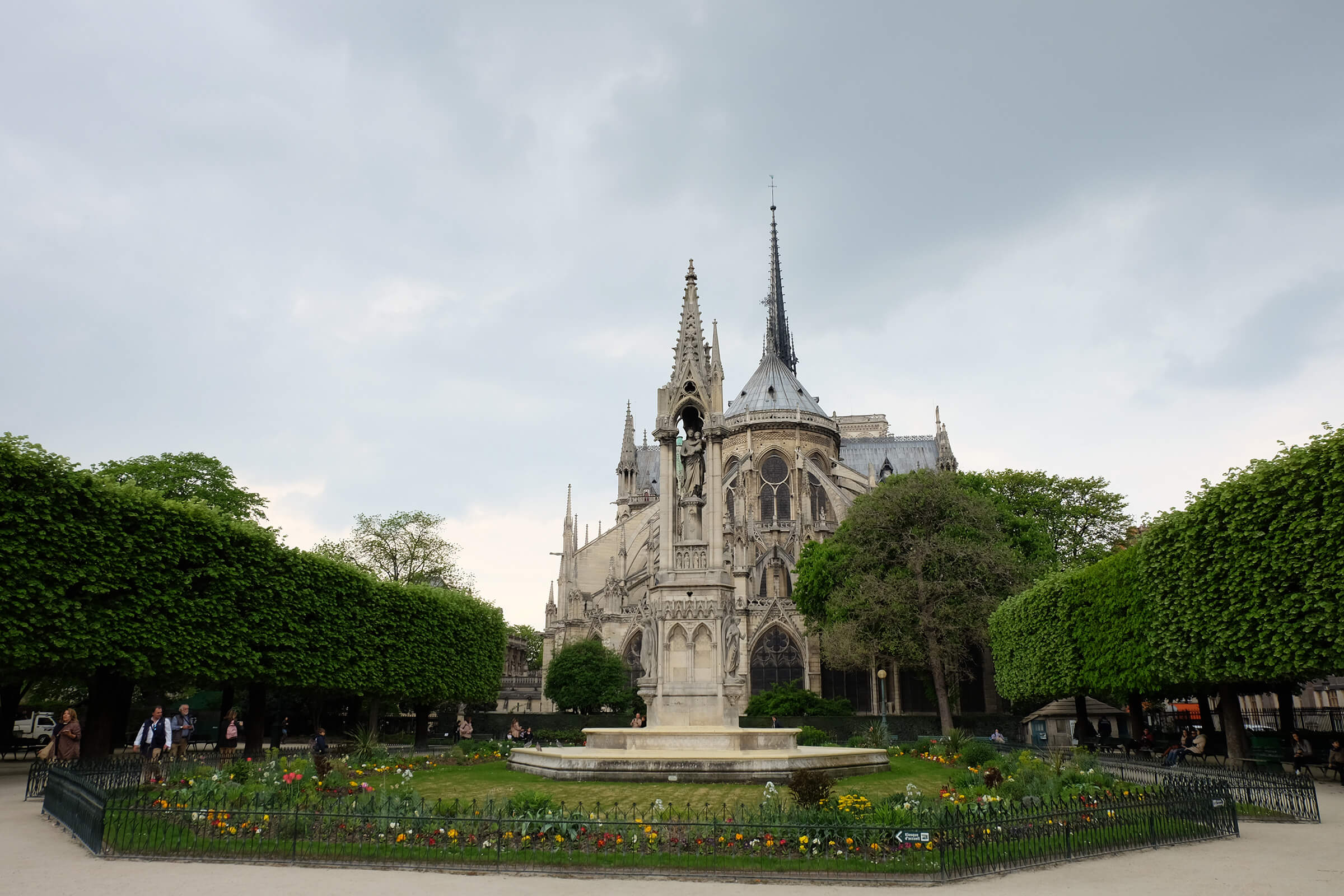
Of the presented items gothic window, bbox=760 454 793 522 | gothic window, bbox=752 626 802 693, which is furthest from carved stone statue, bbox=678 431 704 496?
gothic window, bbox=760 454 793 522

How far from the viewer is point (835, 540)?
153ft

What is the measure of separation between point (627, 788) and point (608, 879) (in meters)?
5.77

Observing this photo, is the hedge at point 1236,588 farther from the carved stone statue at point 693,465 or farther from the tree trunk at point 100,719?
the tree trunk at point 100,719

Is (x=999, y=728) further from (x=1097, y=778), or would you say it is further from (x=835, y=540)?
(x=1097, y=778)

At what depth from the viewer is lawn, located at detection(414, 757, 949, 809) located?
1345 cm

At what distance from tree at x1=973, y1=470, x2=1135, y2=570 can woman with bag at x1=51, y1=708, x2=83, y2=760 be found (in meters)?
44.3

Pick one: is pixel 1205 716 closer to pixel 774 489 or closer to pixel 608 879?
pixel 608 879

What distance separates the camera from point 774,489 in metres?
66.2

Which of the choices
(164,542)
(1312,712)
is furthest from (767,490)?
(164,542)

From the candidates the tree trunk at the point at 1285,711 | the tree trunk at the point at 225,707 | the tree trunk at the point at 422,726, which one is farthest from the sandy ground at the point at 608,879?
the tree trunk at the point at 422,726

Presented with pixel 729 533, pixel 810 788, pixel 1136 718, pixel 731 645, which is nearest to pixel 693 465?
pixel 731 645

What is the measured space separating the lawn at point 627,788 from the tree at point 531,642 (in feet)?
217

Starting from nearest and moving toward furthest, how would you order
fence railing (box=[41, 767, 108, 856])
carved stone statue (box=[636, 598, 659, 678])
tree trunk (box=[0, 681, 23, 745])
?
fence railing (box=[41, 767, 108, 856])
carved stone statue (box=[636, 598, 659, 678])
tree trunk (box=[0, 681, 23, 745])

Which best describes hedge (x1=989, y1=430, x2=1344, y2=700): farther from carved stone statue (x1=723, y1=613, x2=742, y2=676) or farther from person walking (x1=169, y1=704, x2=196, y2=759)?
person walking (x1=169, y1=704, x2=196, y2=759)
